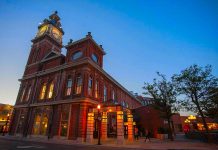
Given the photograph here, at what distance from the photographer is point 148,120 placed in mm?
30219

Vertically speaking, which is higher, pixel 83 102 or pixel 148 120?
pixel 83 102

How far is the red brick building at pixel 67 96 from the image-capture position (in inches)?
792

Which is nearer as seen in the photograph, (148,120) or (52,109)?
(52,109)

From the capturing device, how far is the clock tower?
106 ft

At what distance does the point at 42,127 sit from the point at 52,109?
3.58 meters

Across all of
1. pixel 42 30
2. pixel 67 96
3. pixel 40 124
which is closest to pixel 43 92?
pixel 40 124

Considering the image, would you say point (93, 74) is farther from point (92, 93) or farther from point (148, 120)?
point (148, 120)

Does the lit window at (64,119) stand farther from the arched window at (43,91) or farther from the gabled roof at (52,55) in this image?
the gabled roof at (52,55)

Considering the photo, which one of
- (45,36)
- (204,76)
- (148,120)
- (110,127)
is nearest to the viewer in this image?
(204,76)

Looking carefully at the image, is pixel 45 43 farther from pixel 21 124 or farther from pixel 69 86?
pixel 21 124

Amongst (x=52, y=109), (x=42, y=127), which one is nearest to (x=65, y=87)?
(x=52, y=109)

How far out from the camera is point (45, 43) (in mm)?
33156

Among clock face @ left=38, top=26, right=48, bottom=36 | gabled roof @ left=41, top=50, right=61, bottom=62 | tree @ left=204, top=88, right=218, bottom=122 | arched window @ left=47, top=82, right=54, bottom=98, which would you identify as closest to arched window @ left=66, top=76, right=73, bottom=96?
arched window @ left=47, top=82, right=54, bottom=98

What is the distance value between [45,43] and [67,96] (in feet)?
55.4
